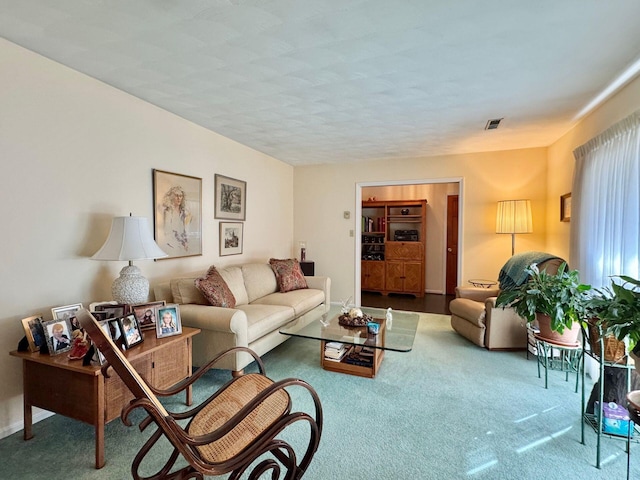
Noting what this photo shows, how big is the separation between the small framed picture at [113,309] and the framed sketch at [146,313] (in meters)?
0.07

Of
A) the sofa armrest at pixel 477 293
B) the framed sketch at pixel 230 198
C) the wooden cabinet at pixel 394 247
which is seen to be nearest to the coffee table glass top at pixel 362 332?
the sofa armrest at pixel 477 293

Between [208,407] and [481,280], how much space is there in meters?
4.07

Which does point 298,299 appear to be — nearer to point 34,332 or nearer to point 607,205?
point 34,332

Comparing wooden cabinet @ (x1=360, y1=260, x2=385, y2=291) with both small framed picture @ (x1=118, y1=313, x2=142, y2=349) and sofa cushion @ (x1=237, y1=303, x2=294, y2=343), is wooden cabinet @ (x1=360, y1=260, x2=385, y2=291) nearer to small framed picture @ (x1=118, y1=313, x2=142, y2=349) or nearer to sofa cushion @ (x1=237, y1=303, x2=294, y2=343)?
sofa cushion @ (x1=237, y1=303, x2=294, y2=343)

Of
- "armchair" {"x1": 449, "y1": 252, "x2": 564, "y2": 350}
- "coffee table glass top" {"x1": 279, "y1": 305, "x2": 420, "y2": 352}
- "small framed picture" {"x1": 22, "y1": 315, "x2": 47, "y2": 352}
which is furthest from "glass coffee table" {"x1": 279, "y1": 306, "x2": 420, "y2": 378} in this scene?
"small framed picture" {"x1": 22, "y1": 315, "x2": 47, "y2": 352}

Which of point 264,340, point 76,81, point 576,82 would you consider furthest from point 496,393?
point 76,81

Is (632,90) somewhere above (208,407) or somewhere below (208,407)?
above

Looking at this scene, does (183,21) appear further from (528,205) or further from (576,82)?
(528,205)

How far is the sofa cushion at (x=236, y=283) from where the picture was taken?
3365 millimetres

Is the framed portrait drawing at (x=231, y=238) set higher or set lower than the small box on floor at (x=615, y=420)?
higher

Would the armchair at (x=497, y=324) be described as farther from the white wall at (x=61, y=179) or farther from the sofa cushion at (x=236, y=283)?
the white wall at (x=61, y=179)

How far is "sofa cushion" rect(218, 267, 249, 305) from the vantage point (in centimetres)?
337

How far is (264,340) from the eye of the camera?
2902 mm

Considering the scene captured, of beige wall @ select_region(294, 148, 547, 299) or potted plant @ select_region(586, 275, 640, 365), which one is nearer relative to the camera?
potted plant @ select_region(586, 275, 640, 365)
